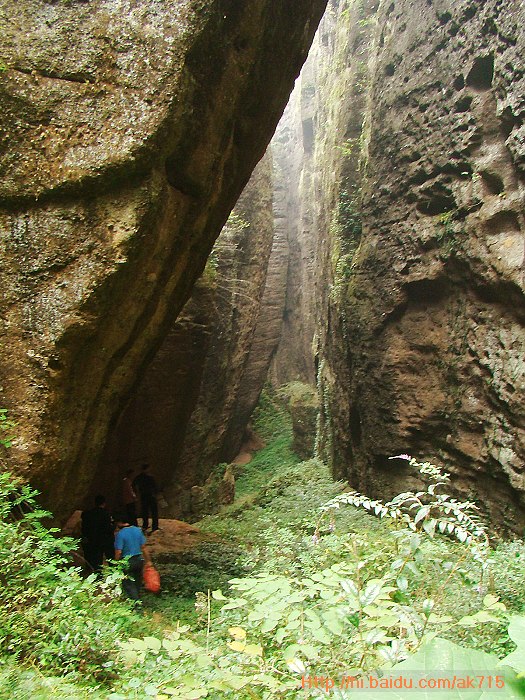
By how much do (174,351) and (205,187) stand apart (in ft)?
14.6

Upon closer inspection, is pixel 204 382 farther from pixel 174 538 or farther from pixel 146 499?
pixel 174 538

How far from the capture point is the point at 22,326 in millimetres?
4500

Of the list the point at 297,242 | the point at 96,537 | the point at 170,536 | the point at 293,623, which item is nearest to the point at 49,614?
the point at 293,623

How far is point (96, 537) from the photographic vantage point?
19.6 ft

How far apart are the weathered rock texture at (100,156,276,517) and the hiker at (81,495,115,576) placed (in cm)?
132

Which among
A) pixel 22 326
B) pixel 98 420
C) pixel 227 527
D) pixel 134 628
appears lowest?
pixel 227 527

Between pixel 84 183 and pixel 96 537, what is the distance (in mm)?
4234

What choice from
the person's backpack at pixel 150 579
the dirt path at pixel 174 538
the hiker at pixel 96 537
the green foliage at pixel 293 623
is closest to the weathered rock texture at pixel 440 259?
the green foliage at pixel 293 623

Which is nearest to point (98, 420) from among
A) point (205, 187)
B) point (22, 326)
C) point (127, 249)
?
point (22, 326)

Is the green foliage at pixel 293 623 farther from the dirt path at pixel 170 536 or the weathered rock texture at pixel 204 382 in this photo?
the weathered rock texture at pixel 204 382

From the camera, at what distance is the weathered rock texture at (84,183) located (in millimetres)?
4547

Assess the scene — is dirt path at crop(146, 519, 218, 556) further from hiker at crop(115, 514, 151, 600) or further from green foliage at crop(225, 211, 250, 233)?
green foliage at crop(225, 211, 250, 233)

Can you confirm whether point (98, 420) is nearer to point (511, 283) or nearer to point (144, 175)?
point (144, 175)

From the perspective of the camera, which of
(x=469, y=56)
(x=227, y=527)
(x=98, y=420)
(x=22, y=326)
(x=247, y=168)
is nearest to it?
(x=22, y=326)
